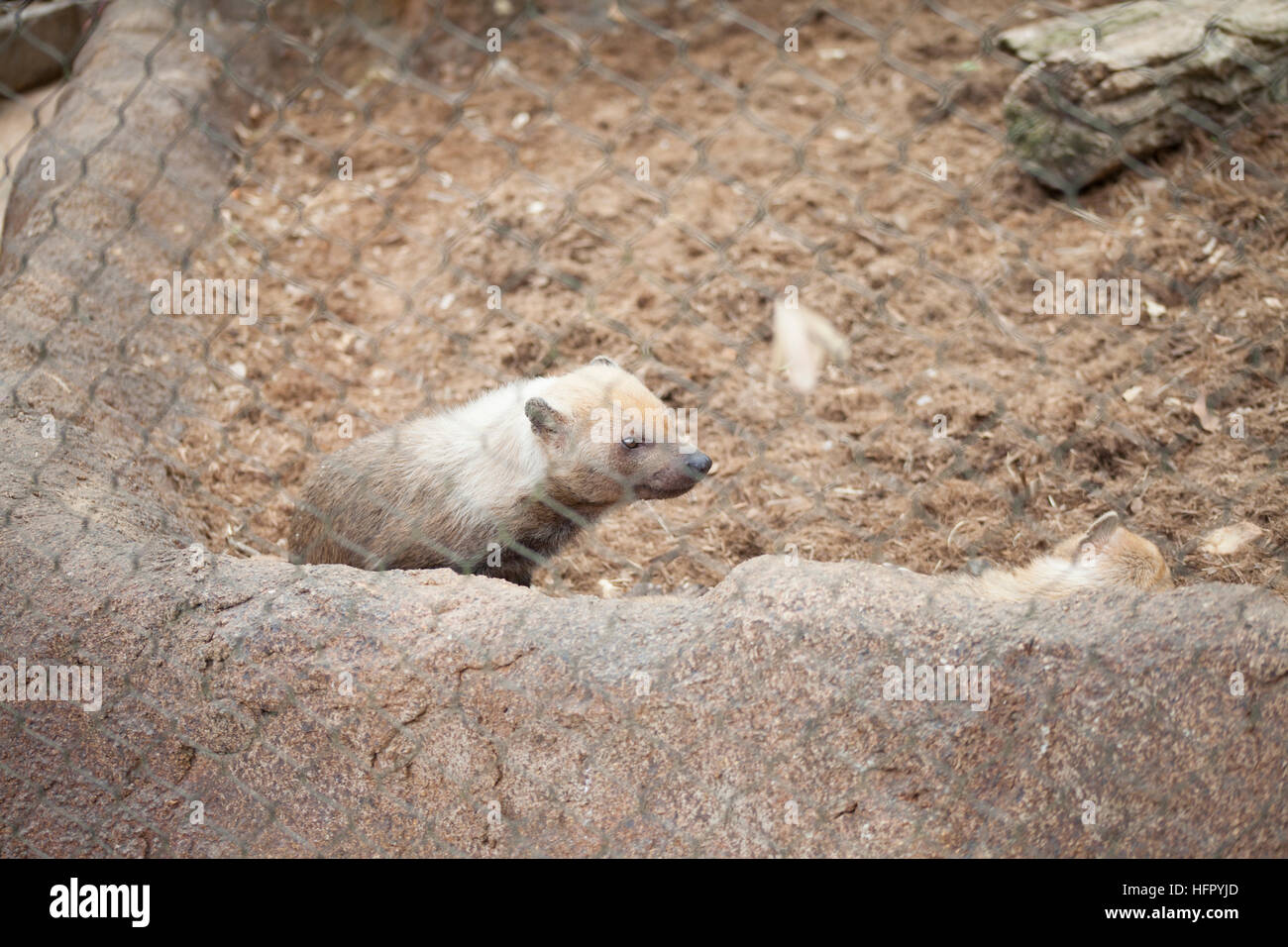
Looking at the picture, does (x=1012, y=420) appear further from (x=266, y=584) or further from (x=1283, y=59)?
(x=266, y=584)

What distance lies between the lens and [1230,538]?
4.18m

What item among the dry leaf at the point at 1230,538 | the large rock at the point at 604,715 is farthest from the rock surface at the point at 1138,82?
the large rock at the point at 604,715

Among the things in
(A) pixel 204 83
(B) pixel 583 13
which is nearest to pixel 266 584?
(A) pixel 204 83

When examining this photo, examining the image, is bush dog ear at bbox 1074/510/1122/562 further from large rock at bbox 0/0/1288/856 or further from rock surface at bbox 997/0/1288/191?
rock surface at bbox 997/0/1288/191

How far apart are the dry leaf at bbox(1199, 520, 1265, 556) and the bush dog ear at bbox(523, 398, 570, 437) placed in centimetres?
225

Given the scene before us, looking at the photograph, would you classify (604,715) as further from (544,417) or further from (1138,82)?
(1138,82)

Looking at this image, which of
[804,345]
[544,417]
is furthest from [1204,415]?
[544,417]

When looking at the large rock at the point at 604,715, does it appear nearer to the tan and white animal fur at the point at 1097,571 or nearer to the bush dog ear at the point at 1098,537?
the tan and white animal fur at the point at 1097,571

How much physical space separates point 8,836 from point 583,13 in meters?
6.18

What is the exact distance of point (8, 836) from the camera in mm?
3613

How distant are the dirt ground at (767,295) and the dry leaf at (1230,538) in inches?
1.4

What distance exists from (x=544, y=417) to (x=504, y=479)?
11.8 inches

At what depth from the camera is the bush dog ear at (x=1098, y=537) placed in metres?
3.67

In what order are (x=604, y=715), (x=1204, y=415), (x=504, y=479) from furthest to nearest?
(x=1204, y=415) < (x=504, y=479) < (x=604, y=715)
